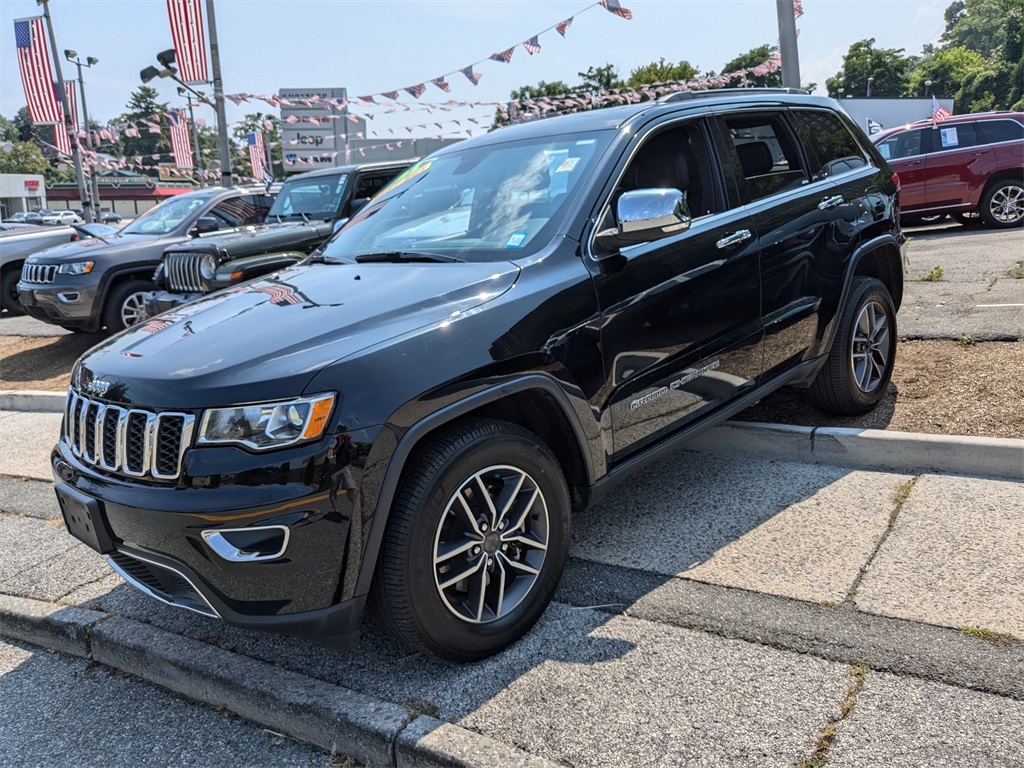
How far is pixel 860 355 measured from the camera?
4.95 metres

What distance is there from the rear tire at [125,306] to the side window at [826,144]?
693 centimetres

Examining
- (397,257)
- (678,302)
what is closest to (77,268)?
(397,257)

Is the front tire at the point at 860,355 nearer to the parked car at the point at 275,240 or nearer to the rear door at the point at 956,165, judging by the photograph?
the parked car at the point at 275,240

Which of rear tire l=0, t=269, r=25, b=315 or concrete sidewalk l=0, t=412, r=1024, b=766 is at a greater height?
rear tire l=0, t=269, r=25, b=315

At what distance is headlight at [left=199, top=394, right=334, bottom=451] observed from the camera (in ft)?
8.37

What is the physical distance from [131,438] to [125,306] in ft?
23.3

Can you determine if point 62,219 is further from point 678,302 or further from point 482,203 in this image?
point 678,302

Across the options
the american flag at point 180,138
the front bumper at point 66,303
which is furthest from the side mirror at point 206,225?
the american flag at point 180,138

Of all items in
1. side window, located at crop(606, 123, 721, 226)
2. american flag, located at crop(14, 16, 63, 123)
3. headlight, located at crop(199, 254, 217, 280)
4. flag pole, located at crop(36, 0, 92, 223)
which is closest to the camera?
side window, located at crop(606, 123, 721, 226)

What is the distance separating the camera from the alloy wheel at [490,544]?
2.87m

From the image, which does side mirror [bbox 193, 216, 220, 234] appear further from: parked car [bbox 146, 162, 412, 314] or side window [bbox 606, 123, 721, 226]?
side window [bbox 606, 123, 721, 226]

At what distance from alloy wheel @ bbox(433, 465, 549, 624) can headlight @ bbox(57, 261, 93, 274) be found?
7554 millimetres

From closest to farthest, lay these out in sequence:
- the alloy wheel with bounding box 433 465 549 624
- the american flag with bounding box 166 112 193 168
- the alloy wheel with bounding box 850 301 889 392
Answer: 1. the alloy wheel with bounding box 433 465 549 624
2. the alloy wheel with bounding box 850 301 889 392
3. the american flag with bounding box 166 112 193 168

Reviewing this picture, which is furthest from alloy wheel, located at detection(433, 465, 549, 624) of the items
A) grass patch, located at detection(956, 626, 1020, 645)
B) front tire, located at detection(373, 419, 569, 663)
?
grass patch, located at detection(956, 626, 1020, 645)
